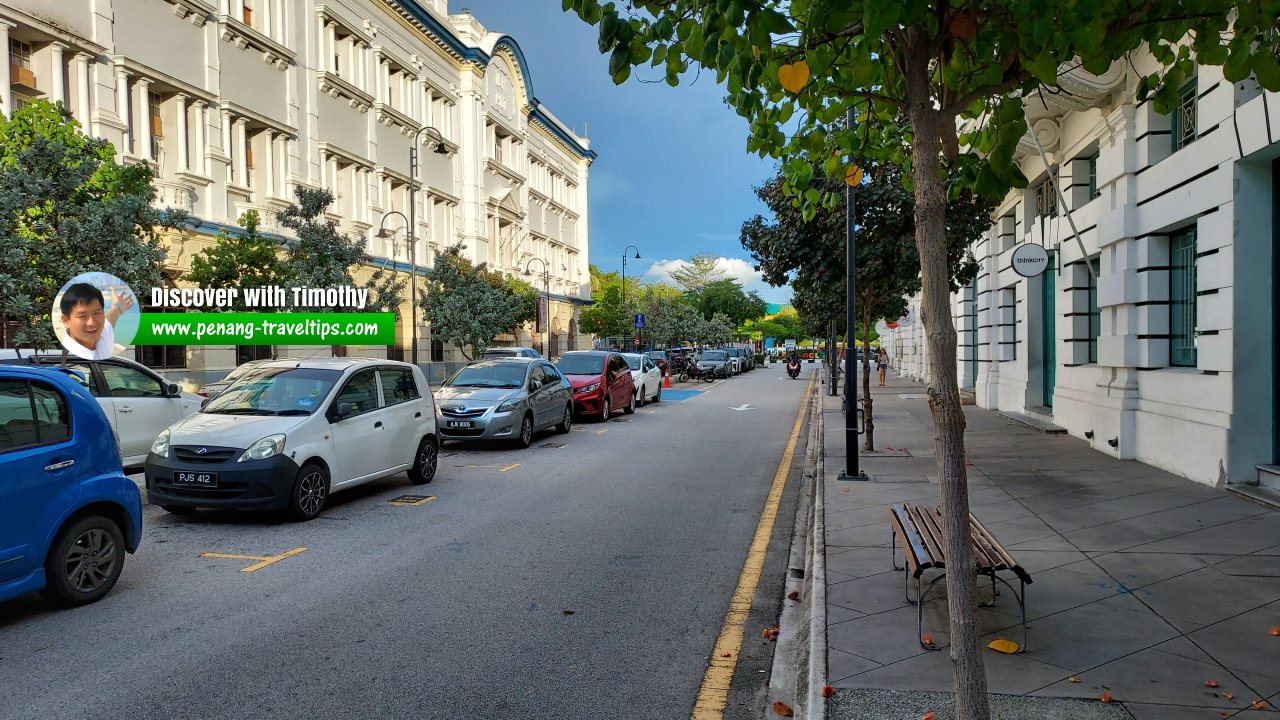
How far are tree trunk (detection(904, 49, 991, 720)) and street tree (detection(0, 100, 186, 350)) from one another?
541 inches

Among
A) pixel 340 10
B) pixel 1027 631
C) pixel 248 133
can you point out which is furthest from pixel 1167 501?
pixel 340 10

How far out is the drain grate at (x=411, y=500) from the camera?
9445 millimetres

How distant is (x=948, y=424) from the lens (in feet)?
10.4

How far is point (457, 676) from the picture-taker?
4492 millimetres

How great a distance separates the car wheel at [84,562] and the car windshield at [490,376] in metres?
9.54

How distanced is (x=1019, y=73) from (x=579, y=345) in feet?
193

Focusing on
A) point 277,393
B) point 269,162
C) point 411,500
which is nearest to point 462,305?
point 269,162

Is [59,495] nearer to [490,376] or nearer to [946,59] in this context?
[946,59]

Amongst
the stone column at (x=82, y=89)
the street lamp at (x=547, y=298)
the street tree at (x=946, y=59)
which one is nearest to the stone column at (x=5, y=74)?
the stone column at (x=82, y=89)

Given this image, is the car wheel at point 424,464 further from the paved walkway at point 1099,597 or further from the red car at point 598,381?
the red car at point 598,381

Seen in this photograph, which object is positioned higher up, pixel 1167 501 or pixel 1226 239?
pixel 1226 239

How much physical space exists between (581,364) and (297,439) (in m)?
12.6

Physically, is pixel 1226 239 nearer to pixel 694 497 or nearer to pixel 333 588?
pixel 694 497

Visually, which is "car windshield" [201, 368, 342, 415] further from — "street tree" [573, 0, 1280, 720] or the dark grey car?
"street tree" [573, 0, 1280, 720]
